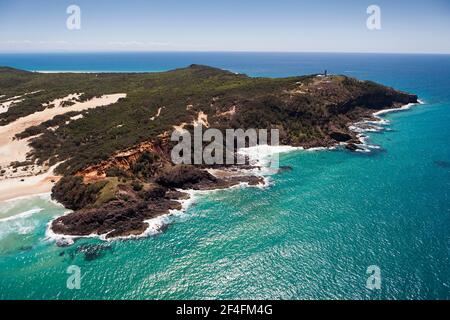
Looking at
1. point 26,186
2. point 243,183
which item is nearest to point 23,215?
point 26,186

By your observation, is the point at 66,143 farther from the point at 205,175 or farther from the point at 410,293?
the point at 410,293

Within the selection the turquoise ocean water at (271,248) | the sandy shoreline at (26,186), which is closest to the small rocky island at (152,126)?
the sandy shoreline at (26,186)

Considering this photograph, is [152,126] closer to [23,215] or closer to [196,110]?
[196,110]

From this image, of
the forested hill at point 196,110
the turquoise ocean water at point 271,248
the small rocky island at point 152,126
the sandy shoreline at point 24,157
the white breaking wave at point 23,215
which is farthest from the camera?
the forested hill at point 196,110

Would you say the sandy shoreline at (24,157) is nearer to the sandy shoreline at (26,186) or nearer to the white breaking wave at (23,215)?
the sandy shoreline at (26,186)
